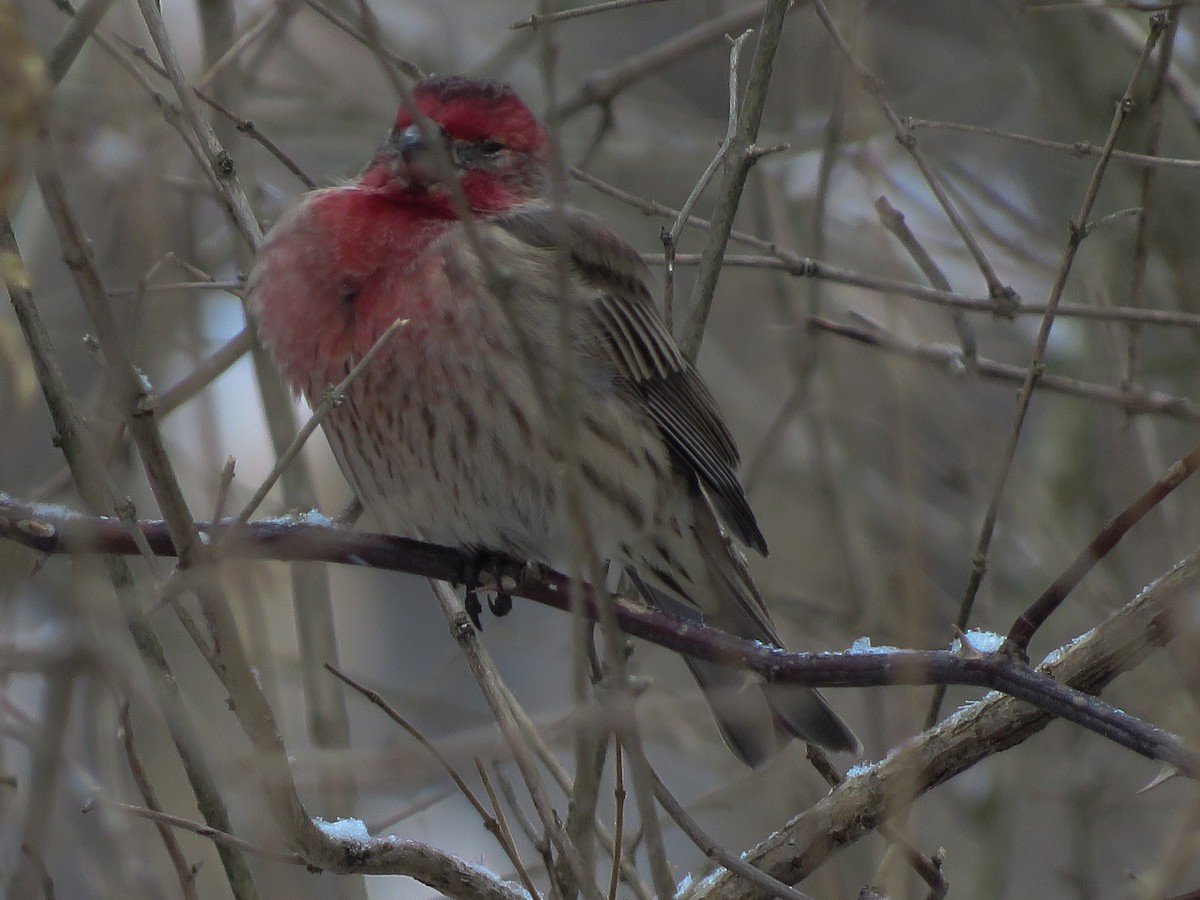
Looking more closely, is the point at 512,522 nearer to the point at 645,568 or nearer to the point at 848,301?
the point at 645,568

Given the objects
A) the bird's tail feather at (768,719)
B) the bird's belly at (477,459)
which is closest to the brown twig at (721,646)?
the bird's belly at (477,459)

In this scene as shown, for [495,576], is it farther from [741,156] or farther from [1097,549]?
[1097,549]

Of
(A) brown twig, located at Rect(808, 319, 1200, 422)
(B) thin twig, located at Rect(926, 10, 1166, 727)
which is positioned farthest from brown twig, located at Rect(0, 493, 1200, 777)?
(A) brown twig, located at Rect(808, 319, 1200, 422)

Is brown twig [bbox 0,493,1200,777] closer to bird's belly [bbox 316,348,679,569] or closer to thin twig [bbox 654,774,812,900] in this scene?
thin twig [bbox 654,774,812,900]

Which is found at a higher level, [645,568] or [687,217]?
[687,217]

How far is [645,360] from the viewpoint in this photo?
17.6ft

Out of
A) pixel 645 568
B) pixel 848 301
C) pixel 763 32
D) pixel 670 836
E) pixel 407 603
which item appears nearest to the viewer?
pixel 763 32

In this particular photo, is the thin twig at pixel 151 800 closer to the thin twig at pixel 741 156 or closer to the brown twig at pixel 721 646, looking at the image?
the brown twig at pixel 721 646

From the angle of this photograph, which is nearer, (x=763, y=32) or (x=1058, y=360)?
(x=763, y=32)

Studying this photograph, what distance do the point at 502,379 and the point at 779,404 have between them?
486 cm

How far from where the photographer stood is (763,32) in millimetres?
4547

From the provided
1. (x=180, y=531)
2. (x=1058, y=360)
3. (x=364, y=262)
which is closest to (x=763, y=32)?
(x=364, y=262)

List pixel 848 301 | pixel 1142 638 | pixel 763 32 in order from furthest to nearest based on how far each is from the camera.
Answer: pixel 848 301
pixel 763 32
pixel 1142 638

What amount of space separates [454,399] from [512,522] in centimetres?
50
